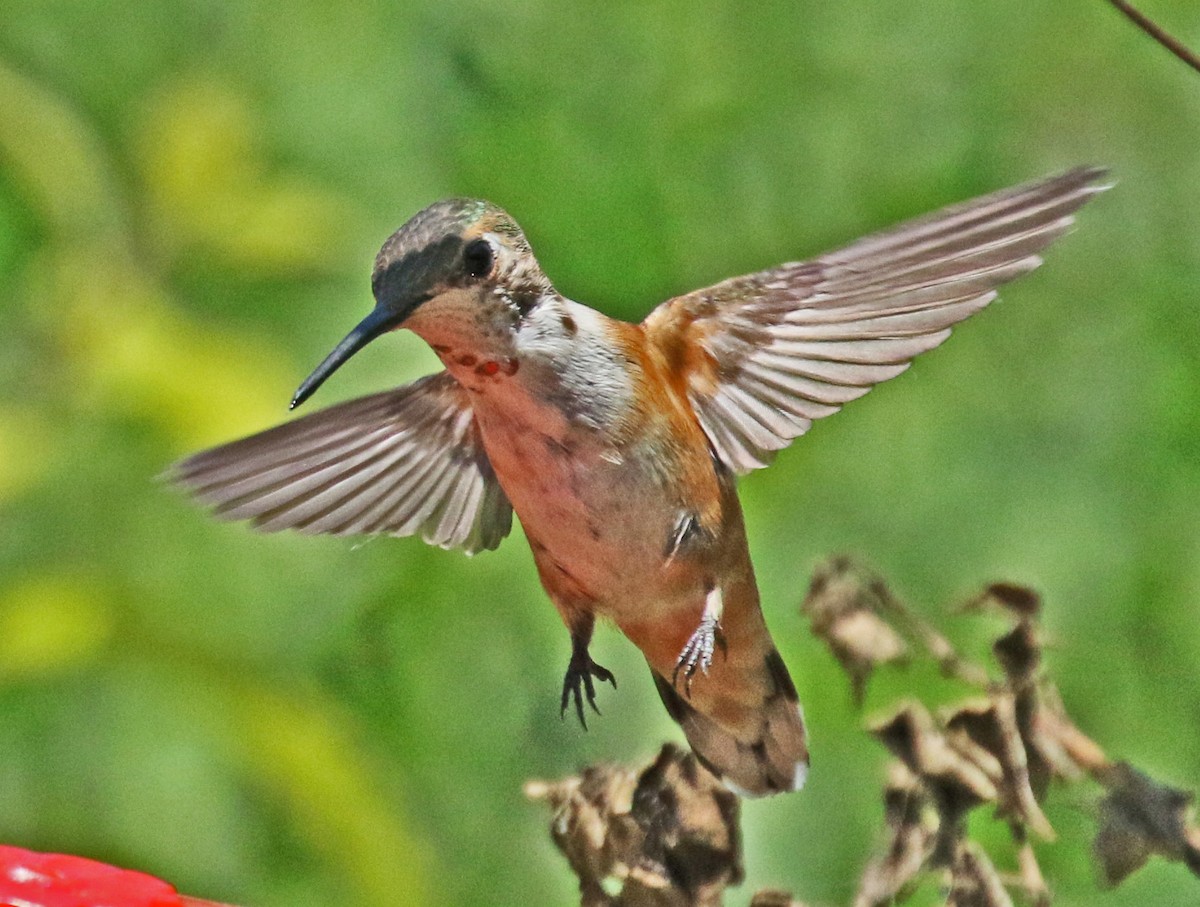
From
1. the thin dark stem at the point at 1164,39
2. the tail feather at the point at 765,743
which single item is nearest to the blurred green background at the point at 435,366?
the tail feather at the point at 765,743

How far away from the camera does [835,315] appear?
103cm

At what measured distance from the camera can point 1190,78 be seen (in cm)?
197

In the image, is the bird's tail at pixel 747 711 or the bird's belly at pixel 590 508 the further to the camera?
the bird's tail at pixel 747 711

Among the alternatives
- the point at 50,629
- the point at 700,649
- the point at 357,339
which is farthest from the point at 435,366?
the point at 357,339

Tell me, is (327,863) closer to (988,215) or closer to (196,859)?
(196,859)

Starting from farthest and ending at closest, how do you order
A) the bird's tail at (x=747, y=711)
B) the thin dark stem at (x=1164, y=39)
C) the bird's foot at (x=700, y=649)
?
the bird's tail at (x=747, y=711) → the bird's foot at (x=700, y=649) → the thin dark stem at (x=1164, y=39)

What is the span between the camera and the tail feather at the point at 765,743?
1188 mm

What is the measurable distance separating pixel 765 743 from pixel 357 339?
54 cm

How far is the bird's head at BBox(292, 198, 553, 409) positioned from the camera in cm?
85

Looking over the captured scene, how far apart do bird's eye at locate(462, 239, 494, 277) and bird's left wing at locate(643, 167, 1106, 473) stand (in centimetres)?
20

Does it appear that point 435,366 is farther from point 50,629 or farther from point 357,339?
point 357,339

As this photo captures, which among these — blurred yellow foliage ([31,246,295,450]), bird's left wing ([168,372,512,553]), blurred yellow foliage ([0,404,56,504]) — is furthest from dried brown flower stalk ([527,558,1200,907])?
blurred yellow foliage ([0,404,56,504])

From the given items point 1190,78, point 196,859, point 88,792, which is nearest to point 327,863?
point 196,859

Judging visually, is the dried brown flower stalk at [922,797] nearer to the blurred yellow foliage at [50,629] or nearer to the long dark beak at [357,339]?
the long dark beak at [357,339]
